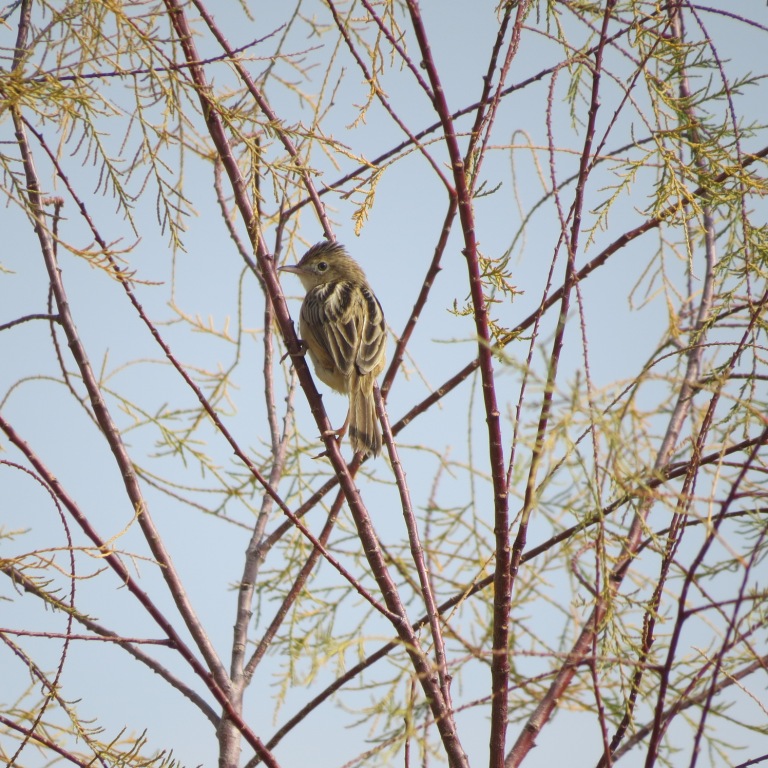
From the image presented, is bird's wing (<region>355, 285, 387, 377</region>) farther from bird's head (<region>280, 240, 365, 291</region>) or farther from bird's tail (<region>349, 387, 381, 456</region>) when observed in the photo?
bird's head (<region>280, 240, 365, 291</region>)

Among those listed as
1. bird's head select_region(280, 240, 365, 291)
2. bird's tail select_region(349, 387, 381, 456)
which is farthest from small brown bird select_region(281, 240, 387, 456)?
bird's head select_region(280, 240, 365, 291)

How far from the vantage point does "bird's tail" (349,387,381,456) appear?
16.4ft

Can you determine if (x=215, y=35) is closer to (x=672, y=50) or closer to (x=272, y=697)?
(x=672, y=50)

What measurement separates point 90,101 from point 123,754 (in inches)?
93.7

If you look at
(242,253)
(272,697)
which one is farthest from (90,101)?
(272,697)

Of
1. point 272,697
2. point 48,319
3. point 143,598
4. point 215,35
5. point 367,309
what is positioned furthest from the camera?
point 367,309

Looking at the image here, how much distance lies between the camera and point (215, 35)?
353 centimetres

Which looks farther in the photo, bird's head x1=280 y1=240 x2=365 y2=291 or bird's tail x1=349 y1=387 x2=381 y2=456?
bird's head x1=280 y1=240 x2=365 y2=291

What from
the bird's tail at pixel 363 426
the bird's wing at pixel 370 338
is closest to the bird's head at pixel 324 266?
the bird's wing at pixel 370 338

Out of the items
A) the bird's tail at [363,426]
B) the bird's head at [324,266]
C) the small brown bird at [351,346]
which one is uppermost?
the bird's head at [324,266]

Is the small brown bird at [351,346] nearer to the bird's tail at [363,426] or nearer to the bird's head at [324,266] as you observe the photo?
the bird's tail at [363,426]

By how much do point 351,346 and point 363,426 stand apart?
0.57 meters

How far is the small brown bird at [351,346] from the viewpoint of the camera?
5.10m

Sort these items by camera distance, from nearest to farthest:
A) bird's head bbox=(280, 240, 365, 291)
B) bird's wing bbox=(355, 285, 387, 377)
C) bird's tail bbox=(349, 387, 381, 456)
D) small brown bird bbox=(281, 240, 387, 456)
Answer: bird's tail bbox=(349, 387, 381, 456) → small brown bird bbox=(281, 240, 387, 456) → bird's wing bbox=(355, 285, 387, 377) → bird's head bbox=(280, 240, 365, 291)
